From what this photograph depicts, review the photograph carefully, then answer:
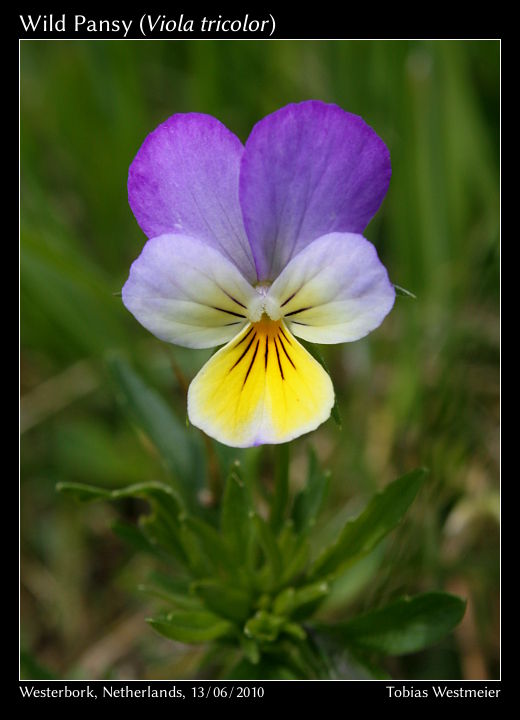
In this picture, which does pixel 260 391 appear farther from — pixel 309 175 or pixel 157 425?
pixel 157 425

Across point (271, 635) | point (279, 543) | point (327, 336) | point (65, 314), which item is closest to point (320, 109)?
point (327, 336)

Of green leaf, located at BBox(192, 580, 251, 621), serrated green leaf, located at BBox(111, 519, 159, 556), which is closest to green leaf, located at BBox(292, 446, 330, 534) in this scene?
green leaf, located at BBox(192, 580, 251, 621)

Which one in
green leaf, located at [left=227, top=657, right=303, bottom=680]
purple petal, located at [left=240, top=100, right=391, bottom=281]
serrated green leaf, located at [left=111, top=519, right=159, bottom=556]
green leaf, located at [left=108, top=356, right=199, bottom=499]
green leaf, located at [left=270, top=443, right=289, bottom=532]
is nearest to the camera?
purple petal, located at [left=240, top=100, right=391, bottom=281]

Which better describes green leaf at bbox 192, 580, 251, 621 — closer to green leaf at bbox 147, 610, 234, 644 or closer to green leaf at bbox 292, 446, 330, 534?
green leaf at bbox 147, 610, 234, 644

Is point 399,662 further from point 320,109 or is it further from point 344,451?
point 320,109

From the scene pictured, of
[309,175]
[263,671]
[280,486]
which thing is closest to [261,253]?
[309,175]

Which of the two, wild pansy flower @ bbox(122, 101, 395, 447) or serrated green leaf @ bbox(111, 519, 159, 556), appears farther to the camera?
serrated green leaf @ bbox(111, 519, 159, 556)
